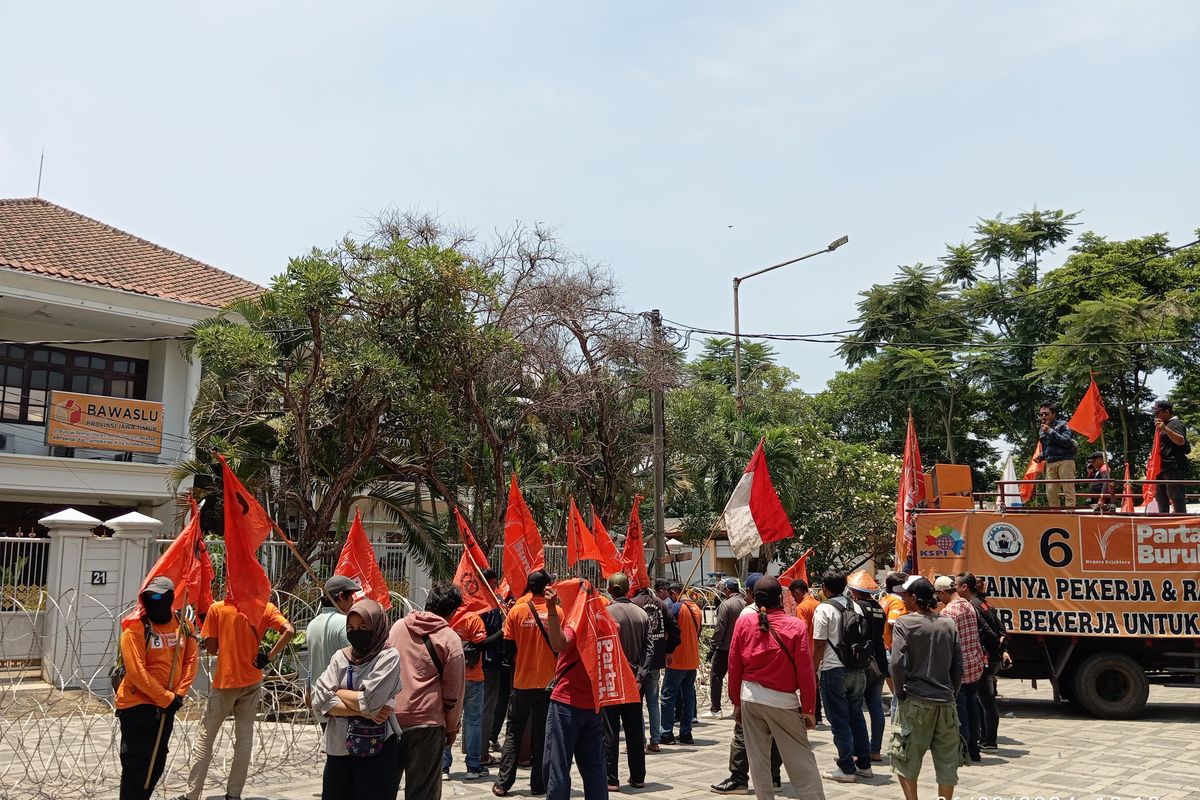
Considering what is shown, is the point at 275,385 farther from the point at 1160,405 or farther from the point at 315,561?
the point at 1160,405

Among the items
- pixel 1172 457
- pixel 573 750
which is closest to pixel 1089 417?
pixel 1172 457

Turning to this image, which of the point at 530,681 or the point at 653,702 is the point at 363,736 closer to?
the point at 530,681

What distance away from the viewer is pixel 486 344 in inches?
625

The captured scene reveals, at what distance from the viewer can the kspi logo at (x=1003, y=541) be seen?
12773mm

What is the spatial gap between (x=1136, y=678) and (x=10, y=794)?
12.1 meters

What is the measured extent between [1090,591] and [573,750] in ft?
28.5

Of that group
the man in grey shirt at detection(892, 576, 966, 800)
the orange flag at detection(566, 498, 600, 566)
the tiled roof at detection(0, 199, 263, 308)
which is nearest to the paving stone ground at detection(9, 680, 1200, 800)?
the man in grey shirt at detection(892, 576, 966, 800)

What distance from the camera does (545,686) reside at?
783 cm

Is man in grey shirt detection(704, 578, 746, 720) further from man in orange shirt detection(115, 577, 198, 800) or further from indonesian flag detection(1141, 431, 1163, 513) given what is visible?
indonesian flag detection(1141, 431, 1163, 513)

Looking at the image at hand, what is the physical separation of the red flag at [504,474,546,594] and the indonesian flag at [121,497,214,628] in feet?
10.1

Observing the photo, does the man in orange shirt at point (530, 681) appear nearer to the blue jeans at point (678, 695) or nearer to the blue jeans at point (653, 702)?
the blue jeans at point (653, 702)

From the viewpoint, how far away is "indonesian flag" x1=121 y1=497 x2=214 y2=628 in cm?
787

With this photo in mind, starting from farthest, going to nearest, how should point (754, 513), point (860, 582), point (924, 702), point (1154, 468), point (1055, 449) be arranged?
1. point (1154, 468)
2. point (1055, 449)
3. point (754, 513)
4. point (860, 582)
5. point (924, 702)

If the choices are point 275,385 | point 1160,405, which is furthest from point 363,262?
point 1160,405
